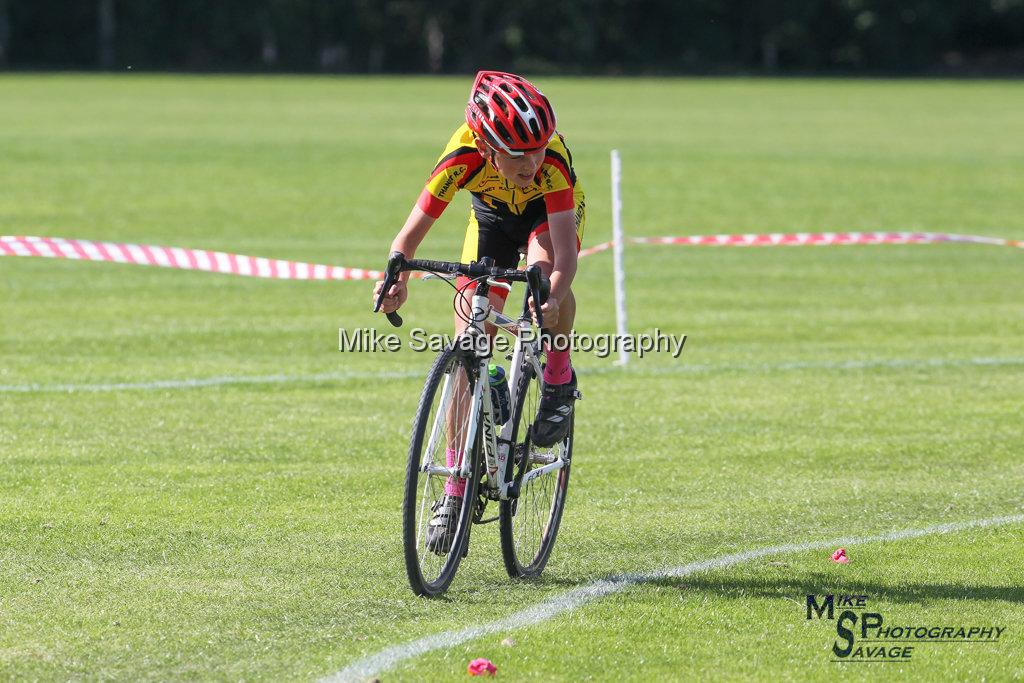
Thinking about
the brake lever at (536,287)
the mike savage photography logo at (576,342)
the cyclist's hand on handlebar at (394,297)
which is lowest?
the mike savage photography logo at (576,342)

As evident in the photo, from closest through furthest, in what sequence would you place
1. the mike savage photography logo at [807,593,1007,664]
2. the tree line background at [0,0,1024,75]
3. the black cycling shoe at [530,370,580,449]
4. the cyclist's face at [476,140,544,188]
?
the mike savage photography logo at [807,593,1007,664] → the cyclist's face at [476,140,544,188] → the black cycling shoe at [530,370,580,449] → the tree line background at [0,0,1024,75]

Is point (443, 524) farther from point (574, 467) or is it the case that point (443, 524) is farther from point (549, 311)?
point (574, 467)

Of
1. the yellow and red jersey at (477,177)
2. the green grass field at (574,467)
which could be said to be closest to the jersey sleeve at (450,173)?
the yellow and red jersey at (477,177)

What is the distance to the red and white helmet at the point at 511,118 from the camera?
6234 mm

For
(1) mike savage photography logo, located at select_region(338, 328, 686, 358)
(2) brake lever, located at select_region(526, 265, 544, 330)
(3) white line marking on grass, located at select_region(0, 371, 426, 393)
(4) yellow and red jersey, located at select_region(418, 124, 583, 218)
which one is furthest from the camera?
(1) mike savage photography logo, located at select_region(338, 328, 686, 358)

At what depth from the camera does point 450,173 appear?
6.66 m

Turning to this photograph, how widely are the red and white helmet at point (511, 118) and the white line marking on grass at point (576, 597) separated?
1905mm

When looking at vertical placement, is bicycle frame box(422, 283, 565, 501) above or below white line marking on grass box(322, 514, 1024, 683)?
above

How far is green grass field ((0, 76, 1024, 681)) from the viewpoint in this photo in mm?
5805

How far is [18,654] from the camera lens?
18.0ft

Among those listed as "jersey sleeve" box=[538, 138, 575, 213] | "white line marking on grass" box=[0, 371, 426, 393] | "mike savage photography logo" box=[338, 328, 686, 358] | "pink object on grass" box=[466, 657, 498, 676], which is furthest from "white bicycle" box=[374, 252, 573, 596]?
"mike savage photography logo" box=[338, 328, 686, 358]

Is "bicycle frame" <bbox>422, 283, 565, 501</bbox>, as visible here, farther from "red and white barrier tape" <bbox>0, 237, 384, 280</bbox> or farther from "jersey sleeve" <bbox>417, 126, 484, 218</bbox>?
"red and white barrier tape" <bbox>0, 237, 384, 280</bbox>

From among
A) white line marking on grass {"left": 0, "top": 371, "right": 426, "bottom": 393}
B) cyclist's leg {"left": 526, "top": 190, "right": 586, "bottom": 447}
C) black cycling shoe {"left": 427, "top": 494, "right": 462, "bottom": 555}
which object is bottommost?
white line marking on grass {"left": 0, "top": 371, "right": 426, "bottom": 393}

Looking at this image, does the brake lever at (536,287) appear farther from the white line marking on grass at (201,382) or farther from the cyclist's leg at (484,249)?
the white line marking on grass at (201,382)
